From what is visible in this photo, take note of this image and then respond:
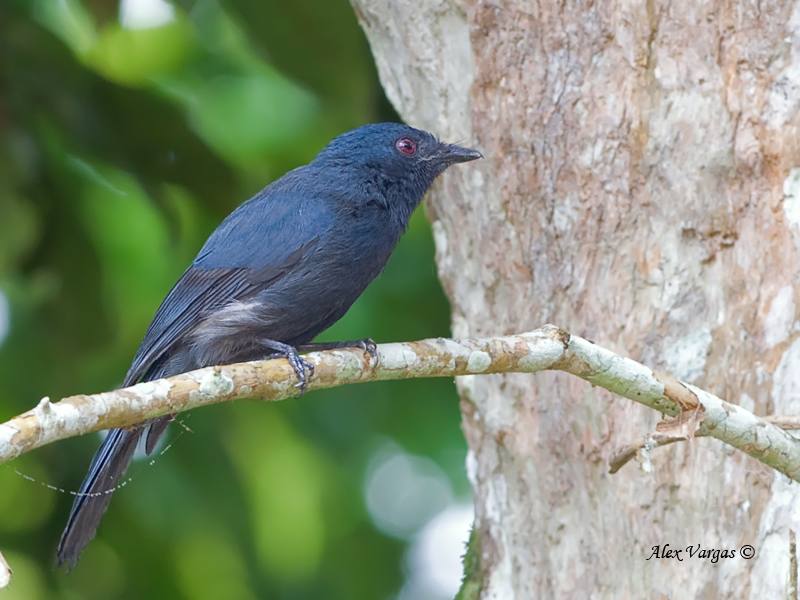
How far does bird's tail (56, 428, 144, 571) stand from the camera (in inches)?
133

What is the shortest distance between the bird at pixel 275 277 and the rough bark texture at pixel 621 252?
36 cm

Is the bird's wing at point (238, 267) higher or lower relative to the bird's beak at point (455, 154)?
lower

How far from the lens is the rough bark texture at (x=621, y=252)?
3.12 metres

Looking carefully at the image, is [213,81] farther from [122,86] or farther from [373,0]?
[373,0]

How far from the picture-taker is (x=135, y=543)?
4.74m

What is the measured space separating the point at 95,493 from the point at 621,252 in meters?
2.10

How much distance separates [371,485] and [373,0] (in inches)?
105

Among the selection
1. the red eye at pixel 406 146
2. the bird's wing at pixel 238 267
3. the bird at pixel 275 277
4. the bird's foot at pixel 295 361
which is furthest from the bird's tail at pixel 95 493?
the red eye at pixel 406 146

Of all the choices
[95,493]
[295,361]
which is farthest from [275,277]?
[95,493]

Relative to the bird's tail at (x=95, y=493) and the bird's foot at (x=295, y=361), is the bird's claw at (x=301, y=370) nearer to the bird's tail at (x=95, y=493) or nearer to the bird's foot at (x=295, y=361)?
the bird's foot at (x=295, y=361)

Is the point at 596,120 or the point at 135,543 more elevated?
the point at 596,120

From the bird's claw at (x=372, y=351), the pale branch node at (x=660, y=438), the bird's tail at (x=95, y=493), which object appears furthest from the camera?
the bird's tail at (x=95, y=493)

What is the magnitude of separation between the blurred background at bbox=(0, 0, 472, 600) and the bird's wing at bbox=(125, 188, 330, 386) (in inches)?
26.6

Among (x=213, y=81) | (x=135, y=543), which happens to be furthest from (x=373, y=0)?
(x=135, y=543)
